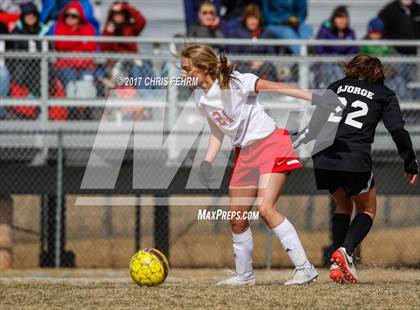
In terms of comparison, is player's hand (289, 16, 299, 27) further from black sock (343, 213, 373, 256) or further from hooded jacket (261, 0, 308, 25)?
black sock (343, 213, 373, 256)

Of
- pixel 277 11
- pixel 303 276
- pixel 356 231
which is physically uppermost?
pixel 277 11

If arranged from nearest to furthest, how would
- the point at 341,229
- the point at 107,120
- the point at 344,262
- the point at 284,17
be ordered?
1. the point at 344,262
2. the point at 341,229
3. the point at 107,120
4. the point at 284,17

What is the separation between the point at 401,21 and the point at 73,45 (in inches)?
176

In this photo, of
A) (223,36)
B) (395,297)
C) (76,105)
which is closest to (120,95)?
(76,105)

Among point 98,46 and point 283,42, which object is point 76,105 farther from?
point 283,42

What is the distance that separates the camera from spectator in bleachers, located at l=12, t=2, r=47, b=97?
40.4ft

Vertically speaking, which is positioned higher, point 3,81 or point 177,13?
point 177,13

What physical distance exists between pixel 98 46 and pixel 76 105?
3.89ft

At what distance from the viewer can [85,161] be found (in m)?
12.8

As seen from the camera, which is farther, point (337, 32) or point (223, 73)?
point (337, 32)

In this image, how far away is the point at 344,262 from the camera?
8016mm

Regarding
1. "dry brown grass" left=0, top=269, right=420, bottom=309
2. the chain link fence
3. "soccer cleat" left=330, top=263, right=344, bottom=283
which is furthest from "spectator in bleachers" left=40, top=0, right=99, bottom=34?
"soccer cleat" left=330, top=263, right=344, bottom=283

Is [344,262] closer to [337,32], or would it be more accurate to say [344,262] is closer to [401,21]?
[337,32]
